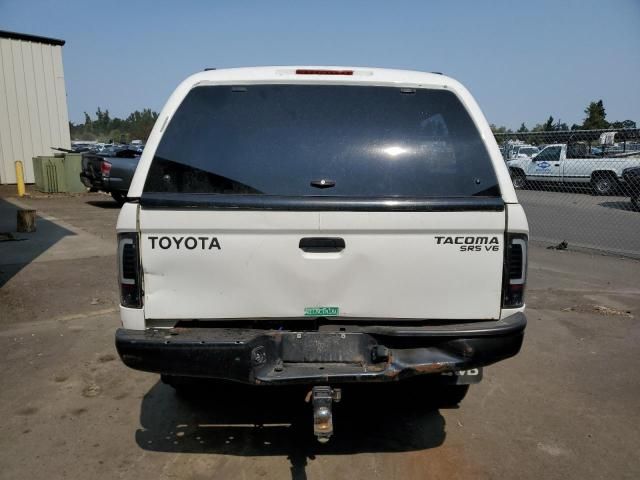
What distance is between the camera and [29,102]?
18.7 metres

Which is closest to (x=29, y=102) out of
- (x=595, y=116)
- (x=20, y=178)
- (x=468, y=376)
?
(x=20, y=178)

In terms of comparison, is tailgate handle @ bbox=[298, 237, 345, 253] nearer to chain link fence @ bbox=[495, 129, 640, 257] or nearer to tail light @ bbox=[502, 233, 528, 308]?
tail light @ bbox=[502, 233, 528, 308]

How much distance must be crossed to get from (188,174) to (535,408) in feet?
9.43

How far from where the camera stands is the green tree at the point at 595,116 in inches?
1654

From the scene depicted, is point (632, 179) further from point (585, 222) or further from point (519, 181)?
point (585, 222)

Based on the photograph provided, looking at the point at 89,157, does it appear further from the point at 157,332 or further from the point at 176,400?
the point at 157,332

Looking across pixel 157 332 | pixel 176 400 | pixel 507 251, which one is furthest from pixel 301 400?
pixel 507 251

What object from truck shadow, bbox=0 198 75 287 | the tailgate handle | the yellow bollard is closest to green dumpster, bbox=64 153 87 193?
the yellow bollard

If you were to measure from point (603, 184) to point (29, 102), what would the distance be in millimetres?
20429

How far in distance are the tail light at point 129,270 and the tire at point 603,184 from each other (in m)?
18.5

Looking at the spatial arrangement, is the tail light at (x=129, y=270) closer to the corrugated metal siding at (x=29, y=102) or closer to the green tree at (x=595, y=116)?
the corrugated metal siding at (x=29, y=102)

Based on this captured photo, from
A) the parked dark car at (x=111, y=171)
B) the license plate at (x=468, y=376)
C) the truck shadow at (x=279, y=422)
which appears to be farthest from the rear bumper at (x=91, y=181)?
the license plate at (x=468, y=376)

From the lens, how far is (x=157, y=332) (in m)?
2.68

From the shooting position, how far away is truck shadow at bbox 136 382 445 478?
319cm
